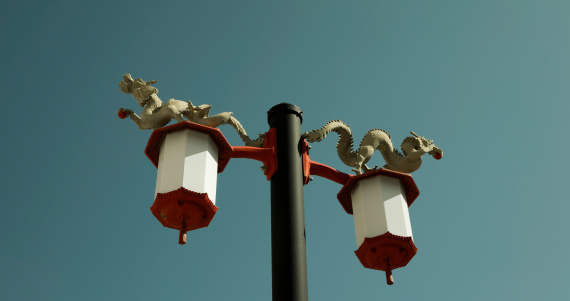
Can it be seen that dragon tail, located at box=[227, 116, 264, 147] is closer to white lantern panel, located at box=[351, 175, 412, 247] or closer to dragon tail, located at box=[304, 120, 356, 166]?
dragon tail, located at box=[304, 120, 356, 166]

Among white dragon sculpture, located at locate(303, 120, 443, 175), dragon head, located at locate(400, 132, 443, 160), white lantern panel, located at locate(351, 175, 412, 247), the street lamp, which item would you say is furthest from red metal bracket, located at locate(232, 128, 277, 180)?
dragon head, located at locate(400, 132, 443, 160)

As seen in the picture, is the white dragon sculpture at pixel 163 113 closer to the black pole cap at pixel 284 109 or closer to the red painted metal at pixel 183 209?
the black pole cap at pixel 284 109

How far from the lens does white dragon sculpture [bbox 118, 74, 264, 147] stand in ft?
14.3

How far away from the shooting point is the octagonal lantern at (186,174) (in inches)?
152

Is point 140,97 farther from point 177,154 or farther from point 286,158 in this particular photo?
point 286,158

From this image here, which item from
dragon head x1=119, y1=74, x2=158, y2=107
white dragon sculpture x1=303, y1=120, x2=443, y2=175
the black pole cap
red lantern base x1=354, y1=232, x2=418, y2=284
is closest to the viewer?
red lantern base x1=354, y1=232, x2=418, y2=284

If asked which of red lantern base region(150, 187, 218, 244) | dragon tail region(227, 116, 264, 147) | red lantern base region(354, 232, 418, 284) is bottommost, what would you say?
red lantern base region(354, 232, 418, 284)

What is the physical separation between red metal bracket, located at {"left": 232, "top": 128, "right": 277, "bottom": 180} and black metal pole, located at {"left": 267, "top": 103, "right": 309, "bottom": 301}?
1.4 inches

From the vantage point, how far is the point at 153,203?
392cm

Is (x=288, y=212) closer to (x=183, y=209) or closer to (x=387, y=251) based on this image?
(x=183, y=209)

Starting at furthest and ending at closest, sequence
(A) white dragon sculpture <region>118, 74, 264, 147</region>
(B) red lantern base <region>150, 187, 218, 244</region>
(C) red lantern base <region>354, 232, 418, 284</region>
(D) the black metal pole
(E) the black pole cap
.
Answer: (E) the black pole cap < (A) white dragon sculpture <region>118, 74, 264, 147</region> < (C) red lantern base <region>354, 232, 418, 284</region> < (B) red lantern base <region>150, 187, 218, 244</region> < (D) the black metal pole

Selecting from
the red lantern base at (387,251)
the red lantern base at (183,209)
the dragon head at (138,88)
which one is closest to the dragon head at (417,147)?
the red lantern base at (387,251)

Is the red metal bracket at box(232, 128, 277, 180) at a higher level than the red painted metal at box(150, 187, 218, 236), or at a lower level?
higher

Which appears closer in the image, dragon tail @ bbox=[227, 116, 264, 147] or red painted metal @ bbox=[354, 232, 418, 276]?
red painted metal @ bbox=[354, 232, 418, 276]
